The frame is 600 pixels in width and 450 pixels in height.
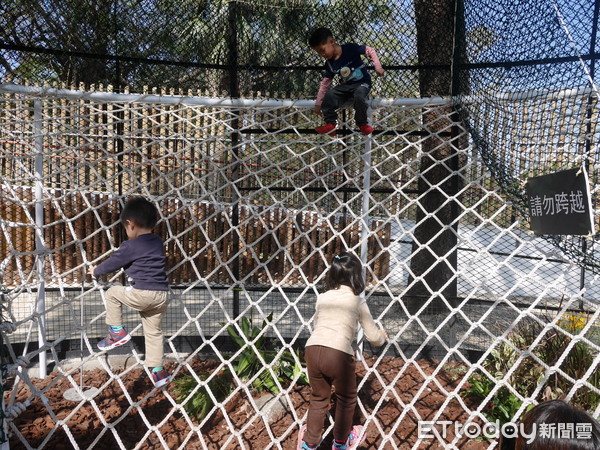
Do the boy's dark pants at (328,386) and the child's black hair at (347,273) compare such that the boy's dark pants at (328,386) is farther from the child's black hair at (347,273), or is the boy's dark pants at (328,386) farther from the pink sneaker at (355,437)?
the child's black hair at (347,273)

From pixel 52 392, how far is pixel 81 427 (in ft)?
1.41

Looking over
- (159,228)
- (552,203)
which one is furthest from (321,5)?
(159,228)

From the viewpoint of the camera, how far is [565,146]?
7.52 feet

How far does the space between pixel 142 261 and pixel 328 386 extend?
1050 mm

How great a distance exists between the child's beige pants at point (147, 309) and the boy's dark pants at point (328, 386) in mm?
802

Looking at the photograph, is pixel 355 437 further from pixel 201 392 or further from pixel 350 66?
pixel 350 66

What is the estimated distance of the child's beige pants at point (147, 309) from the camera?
2148mm

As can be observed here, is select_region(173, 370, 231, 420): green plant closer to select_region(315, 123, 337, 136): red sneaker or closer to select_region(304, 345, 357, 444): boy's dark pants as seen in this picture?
select_region(304, 345, 357, 444): boy's dark pants

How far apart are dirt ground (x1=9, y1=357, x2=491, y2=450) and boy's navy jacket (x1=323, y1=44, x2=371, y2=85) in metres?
1.80

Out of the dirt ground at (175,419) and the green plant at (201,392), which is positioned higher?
the green plant at (201,392)

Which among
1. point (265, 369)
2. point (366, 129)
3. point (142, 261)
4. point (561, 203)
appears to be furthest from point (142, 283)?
point (561, 203)

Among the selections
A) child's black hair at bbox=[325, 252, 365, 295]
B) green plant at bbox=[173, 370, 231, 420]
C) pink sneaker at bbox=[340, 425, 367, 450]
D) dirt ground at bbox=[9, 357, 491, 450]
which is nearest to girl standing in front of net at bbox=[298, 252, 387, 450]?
child's black hair at bbox=[325, 252, 365, 295]

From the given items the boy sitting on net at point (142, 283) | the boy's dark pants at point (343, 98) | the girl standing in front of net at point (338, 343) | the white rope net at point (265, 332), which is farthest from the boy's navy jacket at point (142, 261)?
the boy's dark pants at point (343, 98)

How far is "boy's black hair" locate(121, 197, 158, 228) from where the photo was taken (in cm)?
216
